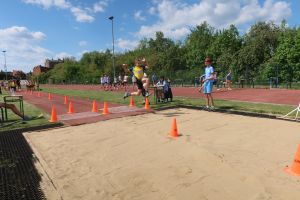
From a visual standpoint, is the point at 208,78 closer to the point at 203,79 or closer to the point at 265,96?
the point at 203,79

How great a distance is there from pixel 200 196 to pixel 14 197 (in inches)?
109

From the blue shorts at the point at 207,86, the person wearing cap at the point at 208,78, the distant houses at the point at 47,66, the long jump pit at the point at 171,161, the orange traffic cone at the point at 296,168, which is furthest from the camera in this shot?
the distant houses at the point at 47,66

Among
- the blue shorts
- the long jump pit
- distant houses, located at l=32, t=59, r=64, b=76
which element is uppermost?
distant houses, located at l=32, t=59, r=64, b=76

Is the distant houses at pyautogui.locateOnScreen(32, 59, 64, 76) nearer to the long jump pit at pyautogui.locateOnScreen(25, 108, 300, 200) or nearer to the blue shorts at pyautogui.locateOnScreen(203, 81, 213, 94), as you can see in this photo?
the blue shorts at pyautogui.locateOnScreen(203, 81, 213, 94)

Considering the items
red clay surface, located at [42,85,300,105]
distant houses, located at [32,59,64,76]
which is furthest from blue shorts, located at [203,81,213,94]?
distant houses, located at [32,59,64,76]

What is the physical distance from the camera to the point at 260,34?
4578 centimetres

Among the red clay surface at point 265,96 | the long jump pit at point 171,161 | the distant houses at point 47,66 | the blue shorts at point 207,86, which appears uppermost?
the distant houses at point 47,66

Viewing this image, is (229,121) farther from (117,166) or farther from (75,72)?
(75,72)

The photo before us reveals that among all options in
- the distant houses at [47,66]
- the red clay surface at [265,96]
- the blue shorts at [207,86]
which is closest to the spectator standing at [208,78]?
the blue shorts at [207,86]

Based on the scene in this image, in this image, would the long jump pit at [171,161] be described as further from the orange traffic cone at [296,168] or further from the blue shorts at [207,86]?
the blue shorts at [207,86]

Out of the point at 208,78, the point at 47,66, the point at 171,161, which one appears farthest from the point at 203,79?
the point at 47,66

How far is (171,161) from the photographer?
231 inches

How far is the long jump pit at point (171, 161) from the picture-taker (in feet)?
15.0

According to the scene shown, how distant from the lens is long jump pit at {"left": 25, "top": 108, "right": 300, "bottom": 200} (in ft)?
15.0
